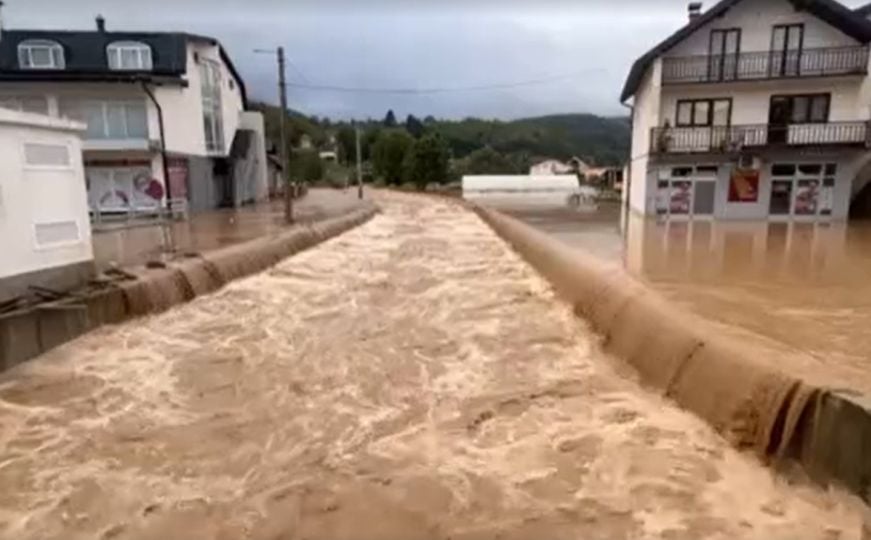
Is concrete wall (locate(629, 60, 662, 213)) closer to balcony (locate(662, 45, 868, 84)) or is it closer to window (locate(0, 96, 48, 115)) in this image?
balcony (locate(662, 45, 868, 84))

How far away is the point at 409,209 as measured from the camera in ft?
123

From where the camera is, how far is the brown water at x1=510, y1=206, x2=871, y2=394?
6.61m

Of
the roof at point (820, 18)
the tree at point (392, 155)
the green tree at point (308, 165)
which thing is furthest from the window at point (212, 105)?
the tree at point (392, 155)

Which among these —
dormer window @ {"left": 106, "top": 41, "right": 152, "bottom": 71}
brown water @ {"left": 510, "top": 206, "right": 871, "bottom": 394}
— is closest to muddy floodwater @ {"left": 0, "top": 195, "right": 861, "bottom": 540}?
brown water @ {"left": 510, "top": 206, "right": 871, "bottom": 394}

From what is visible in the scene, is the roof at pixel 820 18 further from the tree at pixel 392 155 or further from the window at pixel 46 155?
the tree at pixel 392 155

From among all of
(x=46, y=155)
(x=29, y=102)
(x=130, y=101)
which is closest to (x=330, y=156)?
(x=130, y=101)

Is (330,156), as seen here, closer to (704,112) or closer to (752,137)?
(704,112)

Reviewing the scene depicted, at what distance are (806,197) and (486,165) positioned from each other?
1901 inches

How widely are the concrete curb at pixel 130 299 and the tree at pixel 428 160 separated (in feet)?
125

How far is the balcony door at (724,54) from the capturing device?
77.4 ft

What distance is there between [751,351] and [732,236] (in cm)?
1312

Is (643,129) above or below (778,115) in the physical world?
below

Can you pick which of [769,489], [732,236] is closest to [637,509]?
[769,489]

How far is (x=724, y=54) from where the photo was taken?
78.4ft
